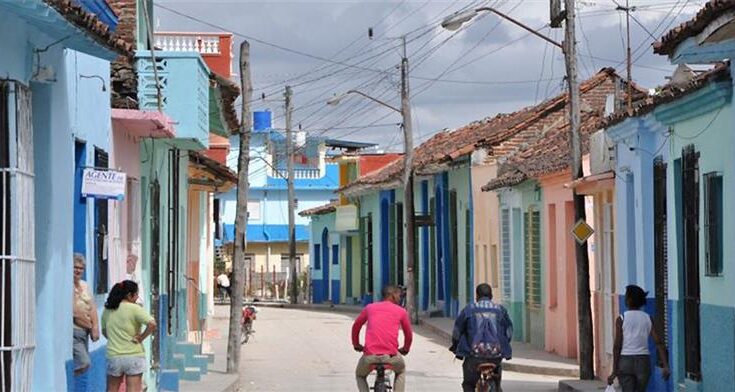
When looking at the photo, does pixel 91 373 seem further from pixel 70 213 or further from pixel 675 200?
pixel 675 200

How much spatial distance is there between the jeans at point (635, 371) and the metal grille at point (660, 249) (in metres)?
2.05

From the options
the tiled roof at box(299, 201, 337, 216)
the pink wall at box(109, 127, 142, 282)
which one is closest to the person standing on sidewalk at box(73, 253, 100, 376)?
the pink wall at box(109, 127, 142, 282)

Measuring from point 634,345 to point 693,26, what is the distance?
5.02m

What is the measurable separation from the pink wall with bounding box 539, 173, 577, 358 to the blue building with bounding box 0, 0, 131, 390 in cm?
1361

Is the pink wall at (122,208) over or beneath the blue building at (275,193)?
beneath

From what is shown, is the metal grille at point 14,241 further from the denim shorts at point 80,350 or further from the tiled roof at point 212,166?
the tiled roof at point 212,166

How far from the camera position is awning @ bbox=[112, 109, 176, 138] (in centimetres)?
1828

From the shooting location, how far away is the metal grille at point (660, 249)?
19.3m

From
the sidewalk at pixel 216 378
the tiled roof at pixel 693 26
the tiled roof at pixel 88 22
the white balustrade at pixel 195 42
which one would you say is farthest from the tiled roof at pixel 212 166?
the tiled roof at pixel 693 26

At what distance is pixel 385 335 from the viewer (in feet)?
57.7

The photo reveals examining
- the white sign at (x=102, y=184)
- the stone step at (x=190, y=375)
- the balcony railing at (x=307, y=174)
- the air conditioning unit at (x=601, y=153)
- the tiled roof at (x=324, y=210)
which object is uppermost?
the balcony railing at (x=307, y=174)

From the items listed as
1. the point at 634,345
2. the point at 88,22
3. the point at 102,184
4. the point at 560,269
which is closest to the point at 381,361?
the point at 634,345

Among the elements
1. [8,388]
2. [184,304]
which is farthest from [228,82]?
[8,388]

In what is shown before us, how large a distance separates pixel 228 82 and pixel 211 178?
946 cm
